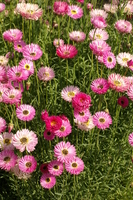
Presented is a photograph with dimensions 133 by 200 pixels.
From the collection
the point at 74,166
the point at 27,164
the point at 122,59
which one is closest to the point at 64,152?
the point at 74,166

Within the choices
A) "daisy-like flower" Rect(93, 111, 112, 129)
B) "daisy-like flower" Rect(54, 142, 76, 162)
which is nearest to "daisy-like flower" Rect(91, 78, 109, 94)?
"daisy-like flower" Rect(93, 111, 112, 129)

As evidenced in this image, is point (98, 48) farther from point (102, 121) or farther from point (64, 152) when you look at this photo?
point (64, 152)

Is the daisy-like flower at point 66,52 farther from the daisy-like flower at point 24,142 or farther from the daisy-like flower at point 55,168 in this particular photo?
the daisy-like flower at point 55,168

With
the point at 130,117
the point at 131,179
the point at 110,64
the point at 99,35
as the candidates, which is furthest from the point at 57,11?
the point at 131,179

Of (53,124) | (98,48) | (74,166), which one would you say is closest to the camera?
(53,124)

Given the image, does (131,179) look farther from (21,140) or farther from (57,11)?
(57,11)

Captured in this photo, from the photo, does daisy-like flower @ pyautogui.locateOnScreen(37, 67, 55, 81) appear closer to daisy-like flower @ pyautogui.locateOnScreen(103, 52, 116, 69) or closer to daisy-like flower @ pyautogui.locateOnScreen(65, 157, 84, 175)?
daisy-like flower @ pyautogui.locateOnScreen(103, 52, 116, 69)

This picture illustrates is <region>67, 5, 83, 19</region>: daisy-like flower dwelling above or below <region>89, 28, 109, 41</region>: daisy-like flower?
above
